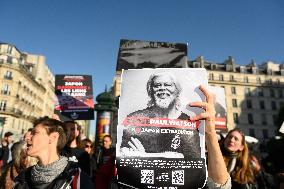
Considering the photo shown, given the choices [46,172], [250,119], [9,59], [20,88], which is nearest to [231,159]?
[46,172]

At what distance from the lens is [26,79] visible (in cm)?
5650

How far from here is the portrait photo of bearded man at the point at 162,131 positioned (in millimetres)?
2213

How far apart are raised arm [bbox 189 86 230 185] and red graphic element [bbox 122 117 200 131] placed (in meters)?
0.08

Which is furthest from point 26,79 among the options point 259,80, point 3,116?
point 259,80

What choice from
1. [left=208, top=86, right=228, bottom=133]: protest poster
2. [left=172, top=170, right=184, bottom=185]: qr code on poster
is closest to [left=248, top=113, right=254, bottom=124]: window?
[left=208, top=86, right=228, bottom=133]: protest poster

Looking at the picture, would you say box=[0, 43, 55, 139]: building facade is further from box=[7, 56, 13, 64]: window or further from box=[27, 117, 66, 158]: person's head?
box=[27, 117, 66, 158]: person's head

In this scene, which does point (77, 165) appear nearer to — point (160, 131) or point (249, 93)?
point (160, 131)

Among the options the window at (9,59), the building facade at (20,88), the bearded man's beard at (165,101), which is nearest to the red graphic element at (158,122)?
the bearded man's beard at (165,101)

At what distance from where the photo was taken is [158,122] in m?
2.29

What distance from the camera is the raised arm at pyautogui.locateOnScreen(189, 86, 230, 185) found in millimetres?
2123

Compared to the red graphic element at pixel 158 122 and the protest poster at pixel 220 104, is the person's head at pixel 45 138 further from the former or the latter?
the protest poster at pixel 220 104

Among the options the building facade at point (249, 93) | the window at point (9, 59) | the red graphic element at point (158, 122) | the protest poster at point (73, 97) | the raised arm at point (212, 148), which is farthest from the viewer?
the building facade at point (249, 93)

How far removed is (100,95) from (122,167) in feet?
36.1

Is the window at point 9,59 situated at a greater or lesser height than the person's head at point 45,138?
greater
